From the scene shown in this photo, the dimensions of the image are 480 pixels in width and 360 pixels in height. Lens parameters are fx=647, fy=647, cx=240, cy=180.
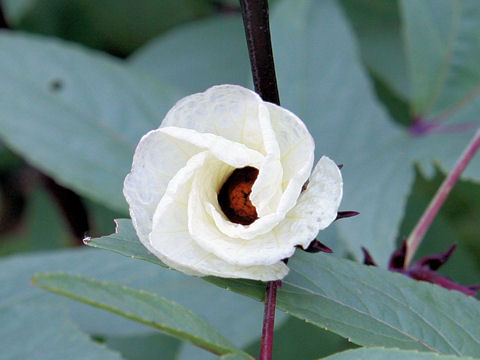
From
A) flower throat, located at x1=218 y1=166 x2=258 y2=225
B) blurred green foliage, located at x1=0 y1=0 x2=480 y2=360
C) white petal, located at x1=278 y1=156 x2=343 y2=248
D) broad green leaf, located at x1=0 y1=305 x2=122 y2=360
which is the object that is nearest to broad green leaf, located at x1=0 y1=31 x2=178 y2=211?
blurred green foliage, located at x1=0 y1=0 x2=480 y2=360

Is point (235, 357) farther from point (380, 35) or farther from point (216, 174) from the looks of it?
point (380, 35)

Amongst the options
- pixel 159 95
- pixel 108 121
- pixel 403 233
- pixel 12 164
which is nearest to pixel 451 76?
pixel 403 233

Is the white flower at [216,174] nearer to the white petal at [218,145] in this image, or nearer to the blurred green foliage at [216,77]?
the white petal at [218,145]

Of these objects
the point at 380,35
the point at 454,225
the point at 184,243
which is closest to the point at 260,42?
the point at 184,243

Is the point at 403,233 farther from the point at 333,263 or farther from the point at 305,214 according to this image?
the point at 305,214

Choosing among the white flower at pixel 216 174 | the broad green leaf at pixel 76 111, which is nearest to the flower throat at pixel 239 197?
the white flower at pixel 216 174
